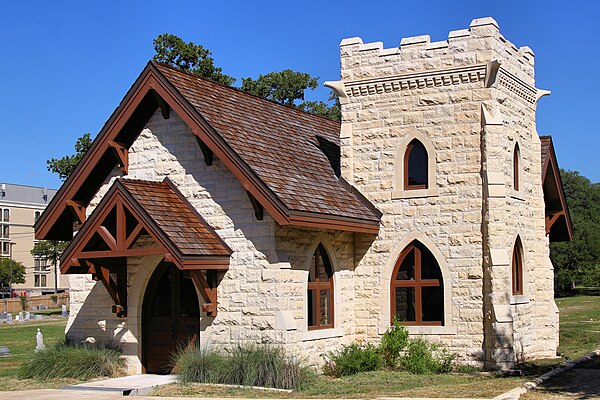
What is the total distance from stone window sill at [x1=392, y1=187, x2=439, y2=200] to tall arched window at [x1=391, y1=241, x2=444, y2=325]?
106cm

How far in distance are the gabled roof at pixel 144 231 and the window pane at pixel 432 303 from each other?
469cm

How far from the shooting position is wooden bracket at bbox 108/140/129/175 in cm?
1873

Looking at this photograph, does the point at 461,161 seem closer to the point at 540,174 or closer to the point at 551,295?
the point at 540,174

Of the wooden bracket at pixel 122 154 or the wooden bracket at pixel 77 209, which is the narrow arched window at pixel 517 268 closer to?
the wooden bracket at pixel 122 154

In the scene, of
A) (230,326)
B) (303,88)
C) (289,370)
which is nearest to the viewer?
(289,370)

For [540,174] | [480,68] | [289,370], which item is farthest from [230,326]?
[540,174]

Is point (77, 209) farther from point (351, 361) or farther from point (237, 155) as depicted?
point (351, 361)

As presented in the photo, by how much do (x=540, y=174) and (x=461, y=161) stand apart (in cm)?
368

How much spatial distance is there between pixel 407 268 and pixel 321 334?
2.75 m

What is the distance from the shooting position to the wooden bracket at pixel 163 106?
60.0ft

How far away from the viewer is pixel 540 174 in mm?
21312

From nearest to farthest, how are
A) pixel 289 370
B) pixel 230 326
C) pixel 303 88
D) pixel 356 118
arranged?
1. pixel 289 370
2. pixel 230 326
3. pixel 356 118
4. pixel 303 88

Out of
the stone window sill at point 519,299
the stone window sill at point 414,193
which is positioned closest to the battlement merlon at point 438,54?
the stone window sill at point 414,193

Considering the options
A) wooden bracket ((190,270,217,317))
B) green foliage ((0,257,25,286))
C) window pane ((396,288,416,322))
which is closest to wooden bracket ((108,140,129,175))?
wooden bracket ((190,270,217,317))
